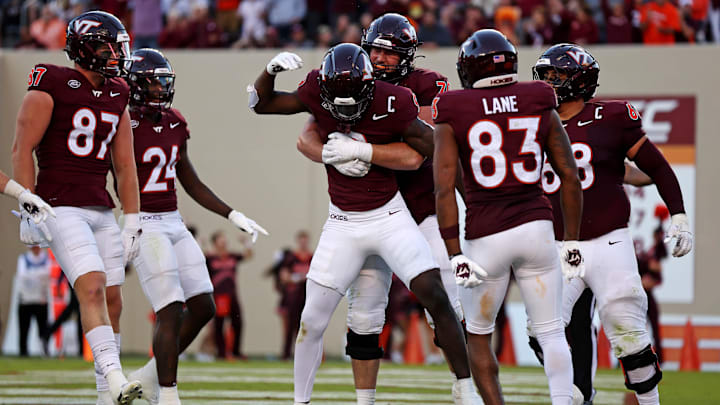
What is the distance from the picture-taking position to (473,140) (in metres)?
4.70

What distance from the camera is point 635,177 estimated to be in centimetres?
632

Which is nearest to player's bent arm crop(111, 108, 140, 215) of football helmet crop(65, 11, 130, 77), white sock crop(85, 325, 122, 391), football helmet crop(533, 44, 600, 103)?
football helmet crop(65, 11, 130, 77)

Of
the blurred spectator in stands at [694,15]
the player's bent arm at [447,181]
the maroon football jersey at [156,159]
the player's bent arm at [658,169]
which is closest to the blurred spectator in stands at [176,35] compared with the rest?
the blurred spectator in stands at [694,15]

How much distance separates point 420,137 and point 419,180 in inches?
21.7

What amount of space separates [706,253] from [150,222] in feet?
30.6

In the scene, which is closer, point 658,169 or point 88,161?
point 88,161

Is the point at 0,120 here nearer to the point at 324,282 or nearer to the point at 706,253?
the point at 706,253

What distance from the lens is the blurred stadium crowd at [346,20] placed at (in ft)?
45.3

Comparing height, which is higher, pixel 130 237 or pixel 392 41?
pixel 392 41

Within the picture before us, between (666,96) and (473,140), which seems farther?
(666,96)

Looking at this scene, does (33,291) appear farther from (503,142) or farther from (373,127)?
(503,142)

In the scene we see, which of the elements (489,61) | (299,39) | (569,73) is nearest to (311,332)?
(489,61)

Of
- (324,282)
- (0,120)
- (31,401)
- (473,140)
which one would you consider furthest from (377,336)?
(0,120)

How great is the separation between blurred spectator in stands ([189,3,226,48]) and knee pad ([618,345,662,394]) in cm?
1086
